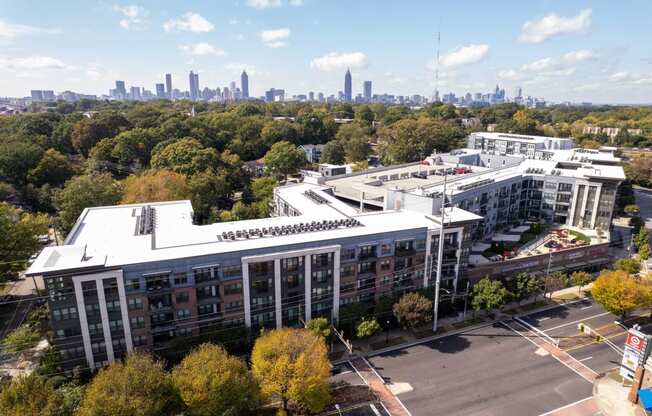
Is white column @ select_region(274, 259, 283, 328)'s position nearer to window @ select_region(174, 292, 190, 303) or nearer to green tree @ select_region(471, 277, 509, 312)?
window @ select_region(174, 292, 190, 303)

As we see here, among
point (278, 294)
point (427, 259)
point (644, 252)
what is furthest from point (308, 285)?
point (644, 252)

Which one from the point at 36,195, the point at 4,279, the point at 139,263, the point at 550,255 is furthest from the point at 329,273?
the point at 36,195

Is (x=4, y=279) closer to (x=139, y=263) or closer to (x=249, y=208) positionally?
(x=139, y=263)

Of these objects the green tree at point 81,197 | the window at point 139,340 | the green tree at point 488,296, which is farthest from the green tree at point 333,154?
the window at point 139,340

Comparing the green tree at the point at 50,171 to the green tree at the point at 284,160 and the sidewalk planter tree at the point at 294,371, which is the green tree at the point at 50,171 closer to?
the green tree at the point at 284,160

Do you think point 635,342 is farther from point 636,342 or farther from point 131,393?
point 131,393
